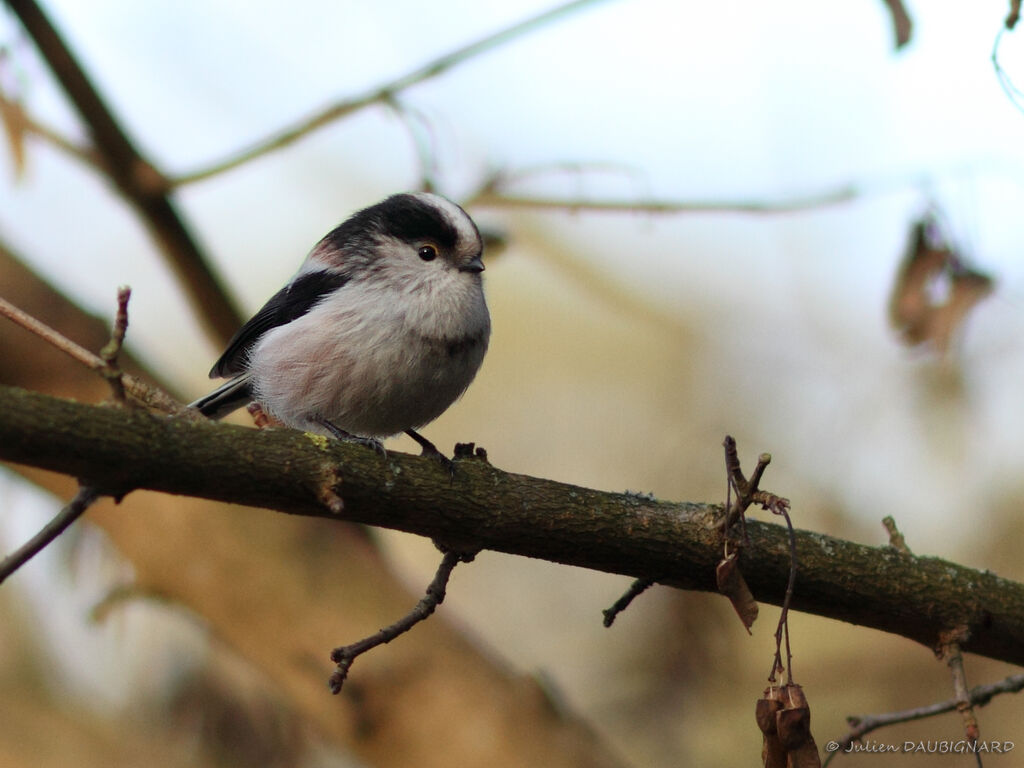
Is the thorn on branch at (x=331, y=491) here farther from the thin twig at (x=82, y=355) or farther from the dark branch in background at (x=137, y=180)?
the dark branch in background at (x=137, y=180)

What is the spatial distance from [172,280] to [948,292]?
10.7 ft

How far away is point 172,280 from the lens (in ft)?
15.4

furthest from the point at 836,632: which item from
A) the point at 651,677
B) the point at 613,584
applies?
the point at 651,677

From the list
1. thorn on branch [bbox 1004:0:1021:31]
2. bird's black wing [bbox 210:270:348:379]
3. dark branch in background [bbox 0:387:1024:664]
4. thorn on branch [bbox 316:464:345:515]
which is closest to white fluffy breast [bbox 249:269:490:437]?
bird's black wing [bbox 210:270:348:379]

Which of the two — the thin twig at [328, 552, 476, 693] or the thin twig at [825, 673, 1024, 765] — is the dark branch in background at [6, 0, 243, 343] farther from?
the thin twig at [825, 673, 1024, 765]

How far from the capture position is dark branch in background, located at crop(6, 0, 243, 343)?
4.13 meters

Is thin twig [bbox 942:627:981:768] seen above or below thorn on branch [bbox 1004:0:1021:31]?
below

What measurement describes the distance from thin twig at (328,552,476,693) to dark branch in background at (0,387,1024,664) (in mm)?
77

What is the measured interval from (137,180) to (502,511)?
112 inches

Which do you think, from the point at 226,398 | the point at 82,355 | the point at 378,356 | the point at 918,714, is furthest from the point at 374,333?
the point at 918,714

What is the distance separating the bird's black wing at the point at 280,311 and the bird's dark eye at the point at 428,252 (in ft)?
0.99

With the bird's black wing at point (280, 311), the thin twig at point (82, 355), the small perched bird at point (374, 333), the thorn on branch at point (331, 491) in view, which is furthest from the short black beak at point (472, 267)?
the thorn on branch at point (331, 491)

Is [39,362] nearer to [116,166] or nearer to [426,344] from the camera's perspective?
[116,166]

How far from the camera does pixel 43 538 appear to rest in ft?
5.90
